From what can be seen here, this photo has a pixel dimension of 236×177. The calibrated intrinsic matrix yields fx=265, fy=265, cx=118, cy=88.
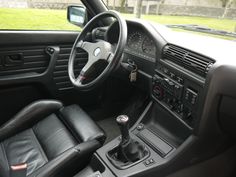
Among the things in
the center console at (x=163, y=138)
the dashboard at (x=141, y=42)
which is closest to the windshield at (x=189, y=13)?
the dashboard at (x=141, y=42)

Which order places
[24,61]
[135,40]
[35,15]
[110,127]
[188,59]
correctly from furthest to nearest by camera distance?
1. [110,127]
2. [35,15]
3. [24,61]
4. [135,40]
5. [188,59]

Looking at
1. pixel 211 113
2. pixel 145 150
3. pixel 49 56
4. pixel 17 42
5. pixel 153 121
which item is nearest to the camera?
pixel 211 113

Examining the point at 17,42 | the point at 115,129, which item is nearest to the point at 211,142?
the point at 115,129

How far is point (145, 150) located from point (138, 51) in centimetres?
68

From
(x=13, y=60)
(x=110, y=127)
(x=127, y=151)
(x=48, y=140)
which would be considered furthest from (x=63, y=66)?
(x=127, y=151)

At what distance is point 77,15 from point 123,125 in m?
1.08

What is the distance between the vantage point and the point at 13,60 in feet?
6.30

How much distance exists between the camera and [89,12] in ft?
6.71

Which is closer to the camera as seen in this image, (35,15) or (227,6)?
(227,6)

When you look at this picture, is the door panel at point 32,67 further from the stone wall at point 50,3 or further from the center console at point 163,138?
the center console at point 163,138

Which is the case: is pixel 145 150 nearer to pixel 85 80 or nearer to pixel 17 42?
pixel 85 80

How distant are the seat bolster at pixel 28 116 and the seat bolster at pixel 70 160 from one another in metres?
0.40

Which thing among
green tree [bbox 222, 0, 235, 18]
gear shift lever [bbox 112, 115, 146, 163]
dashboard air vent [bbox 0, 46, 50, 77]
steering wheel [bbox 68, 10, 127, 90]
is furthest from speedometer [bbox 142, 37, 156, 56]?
dashboard air vent [bbox 0, 46, 50, 77]

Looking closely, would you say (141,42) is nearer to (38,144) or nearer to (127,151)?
(127,151)
